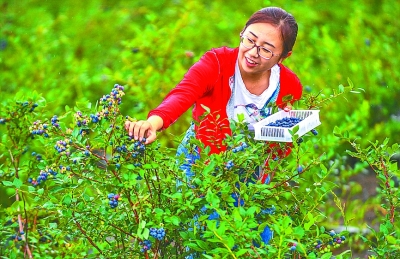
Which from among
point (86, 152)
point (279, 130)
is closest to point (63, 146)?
point (86, 152)

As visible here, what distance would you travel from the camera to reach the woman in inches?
102

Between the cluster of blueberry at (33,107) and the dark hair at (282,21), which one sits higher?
the cluster of blueberry at (33,107)

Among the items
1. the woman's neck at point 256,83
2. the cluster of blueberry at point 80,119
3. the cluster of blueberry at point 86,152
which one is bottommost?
the cluster of blueberry at point 86,152

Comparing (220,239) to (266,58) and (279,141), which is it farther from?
(266,58)

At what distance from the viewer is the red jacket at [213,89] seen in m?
2.54

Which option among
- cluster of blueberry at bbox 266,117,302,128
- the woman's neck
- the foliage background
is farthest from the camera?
the foliage background

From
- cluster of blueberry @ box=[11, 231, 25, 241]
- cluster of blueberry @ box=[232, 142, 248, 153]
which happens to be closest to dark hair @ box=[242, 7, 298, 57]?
cluster of blueberry @ box=[232, 142, 248, 153]

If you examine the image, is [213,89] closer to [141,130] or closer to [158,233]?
[141,130]

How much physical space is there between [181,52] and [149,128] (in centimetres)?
222

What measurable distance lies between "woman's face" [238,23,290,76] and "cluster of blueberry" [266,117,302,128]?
27cm

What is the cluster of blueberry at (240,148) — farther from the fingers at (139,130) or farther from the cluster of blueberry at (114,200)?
the cluster of blueberry at (114,200)

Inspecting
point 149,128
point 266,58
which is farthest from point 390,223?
point 149,128

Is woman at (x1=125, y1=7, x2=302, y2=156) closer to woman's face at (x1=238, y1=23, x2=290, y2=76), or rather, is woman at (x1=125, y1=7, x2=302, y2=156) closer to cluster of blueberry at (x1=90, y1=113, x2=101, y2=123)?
woman's face at (x1=238, y1=23, x2=290, y2=76)

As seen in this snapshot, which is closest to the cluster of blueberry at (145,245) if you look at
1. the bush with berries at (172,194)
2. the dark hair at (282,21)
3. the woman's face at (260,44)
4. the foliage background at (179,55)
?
the bush with berries at (172,194)
